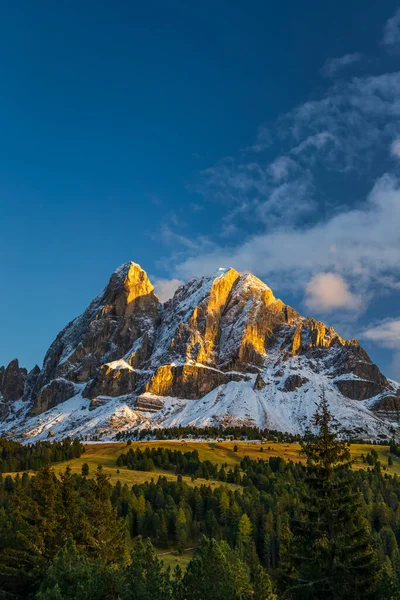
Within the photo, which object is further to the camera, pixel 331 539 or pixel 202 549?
pixel 202 549

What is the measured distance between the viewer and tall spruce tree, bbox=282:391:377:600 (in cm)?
3103

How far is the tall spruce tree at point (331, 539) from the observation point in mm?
31031

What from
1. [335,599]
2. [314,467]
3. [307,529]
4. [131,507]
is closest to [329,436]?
[314,467]

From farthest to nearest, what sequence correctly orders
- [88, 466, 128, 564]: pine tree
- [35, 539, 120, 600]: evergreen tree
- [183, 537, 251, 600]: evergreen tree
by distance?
[88, 466, 128, 564]: pine tree, [183, 537, 251, 600]: evergreen tree, [35, 539, 120, 600]: evergreen tree

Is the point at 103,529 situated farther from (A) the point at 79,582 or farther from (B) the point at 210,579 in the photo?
(B) the point at 210,579

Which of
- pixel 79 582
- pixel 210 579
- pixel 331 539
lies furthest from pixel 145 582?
pixel 331 539

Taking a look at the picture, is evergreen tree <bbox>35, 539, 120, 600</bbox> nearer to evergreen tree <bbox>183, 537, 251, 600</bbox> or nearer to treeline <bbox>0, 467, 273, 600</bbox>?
treeline <bbox>0, 467, 273, 600</bbox>

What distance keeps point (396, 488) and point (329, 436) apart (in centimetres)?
15256

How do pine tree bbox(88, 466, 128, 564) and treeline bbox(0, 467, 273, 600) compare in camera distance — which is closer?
treeline bbox(0, 467, 273, 600)

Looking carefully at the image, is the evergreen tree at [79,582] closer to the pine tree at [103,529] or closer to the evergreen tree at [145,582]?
the evergreen tree at [145,582]

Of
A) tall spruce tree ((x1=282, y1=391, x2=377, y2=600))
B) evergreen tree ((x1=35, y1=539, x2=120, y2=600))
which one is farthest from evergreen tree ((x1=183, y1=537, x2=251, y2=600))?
tall spruce tree ((x1=282, y1=391, x2=377, y2=600))

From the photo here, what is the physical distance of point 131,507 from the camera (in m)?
130

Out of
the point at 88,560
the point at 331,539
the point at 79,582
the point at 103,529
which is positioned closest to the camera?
the point at 331,539

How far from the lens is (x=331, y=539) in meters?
31.3
